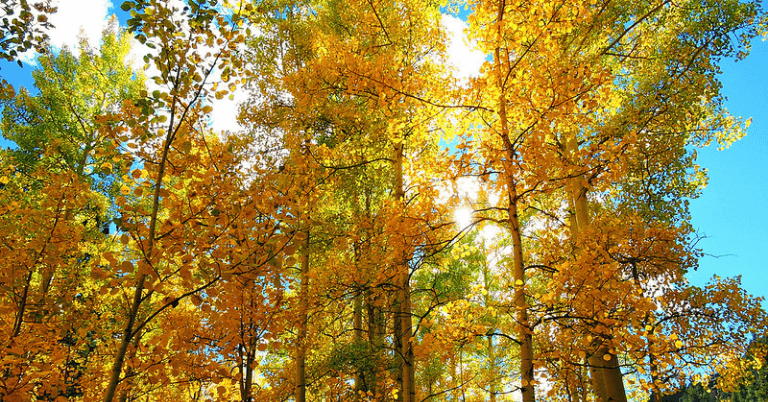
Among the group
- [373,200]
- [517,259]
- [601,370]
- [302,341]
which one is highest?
[373,200]

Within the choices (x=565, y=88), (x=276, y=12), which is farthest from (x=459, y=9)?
(x=276, y=12)

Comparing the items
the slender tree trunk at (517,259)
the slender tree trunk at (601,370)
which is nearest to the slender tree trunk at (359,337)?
the slender tree trunk at (517,259)

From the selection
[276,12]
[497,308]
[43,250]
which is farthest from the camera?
[276,12]

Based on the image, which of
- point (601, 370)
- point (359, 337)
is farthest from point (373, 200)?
point (601, 370)

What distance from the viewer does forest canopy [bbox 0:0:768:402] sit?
245 cm

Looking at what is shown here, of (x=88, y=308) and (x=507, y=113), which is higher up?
(x=507, y=113)

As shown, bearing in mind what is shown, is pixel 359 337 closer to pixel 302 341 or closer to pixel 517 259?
pixel 302 341

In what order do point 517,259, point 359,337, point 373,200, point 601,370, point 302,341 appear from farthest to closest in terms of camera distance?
point 373,200, point 359,337, point 601,370, point 302,341, point 517,259

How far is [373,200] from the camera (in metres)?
8.80

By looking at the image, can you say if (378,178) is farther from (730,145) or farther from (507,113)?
(730,145)

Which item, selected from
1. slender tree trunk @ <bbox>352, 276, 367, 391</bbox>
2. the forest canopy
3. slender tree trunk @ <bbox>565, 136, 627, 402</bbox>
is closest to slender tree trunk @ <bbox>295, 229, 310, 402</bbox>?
the forest canopy

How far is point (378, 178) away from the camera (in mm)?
7148

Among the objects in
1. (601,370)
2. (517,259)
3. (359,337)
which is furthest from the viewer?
(359,337)

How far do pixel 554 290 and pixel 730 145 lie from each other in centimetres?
547
